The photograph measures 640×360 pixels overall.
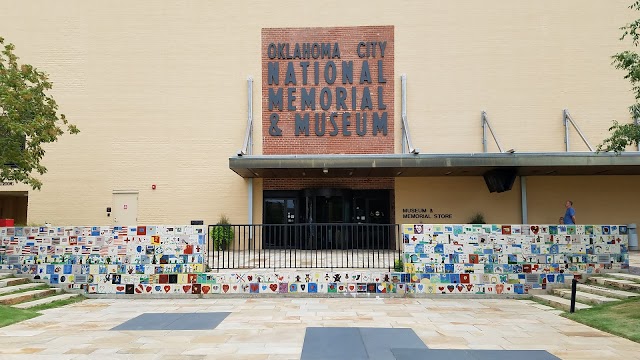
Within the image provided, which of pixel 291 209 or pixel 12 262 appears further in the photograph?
pixel 291 209

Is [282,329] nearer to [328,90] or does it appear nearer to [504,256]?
[504,256]

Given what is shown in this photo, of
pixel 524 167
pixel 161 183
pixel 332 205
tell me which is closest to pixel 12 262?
pixel 161 183

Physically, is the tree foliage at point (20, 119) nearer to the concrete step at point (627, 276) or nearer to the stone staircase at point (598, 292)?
the stone staircase at point (598, 292)

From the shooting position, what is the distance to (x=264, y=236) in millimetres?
11422

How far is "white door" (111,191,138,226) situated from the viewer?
62.9 ft

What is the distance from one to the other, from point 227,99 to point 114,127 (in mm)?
5140

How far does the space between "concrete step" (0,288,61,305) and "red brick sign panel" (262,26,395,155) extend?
10.5 m

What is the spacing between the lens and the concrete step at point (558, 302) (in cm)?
907

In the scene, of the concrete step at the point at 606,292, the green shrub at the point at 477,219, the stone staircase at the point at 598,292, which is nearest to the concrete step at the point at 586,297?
the stone staircase at the point at 598,292

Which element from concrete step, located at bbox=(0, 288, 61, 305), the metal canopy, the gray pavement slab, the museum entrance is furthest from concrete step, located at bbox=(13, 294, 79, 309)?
the museum entrance

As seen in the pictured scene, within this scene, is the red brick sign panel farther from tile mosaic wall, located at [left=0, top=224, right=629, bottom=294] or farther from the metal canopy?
tile mosaic wall, located at [left=0, top=224, right=629, bottom=294]

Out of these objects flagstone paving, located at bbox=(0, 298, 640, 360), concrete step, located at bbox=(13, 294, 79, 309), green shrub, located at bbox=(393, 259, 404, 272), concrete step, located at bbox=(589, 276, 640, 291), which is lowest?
flagstone paving, located at bbox=(0, 298, 640, 360)

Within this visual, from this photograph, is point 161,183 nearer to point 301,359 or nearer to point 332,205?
point 332,205

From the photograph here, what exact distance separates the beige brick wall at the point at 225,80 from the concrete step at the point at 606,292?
30.5 ft
